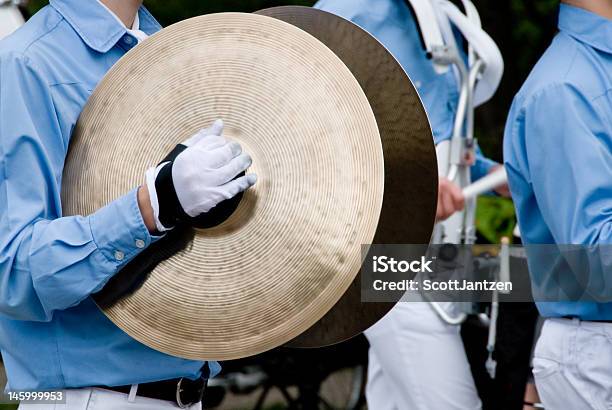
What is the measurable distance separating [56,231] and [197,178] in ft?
0.87

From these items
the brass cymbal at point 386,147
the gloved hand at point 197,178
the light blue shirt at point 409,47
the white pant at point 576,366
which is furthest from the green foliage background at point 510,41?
the gloved hand at point 197,178

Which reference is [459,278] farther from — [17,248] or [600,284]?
[17,248]

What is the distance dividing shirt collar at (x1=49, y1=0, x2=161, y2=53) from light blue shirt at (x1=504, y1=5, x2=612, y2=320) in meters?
1.03

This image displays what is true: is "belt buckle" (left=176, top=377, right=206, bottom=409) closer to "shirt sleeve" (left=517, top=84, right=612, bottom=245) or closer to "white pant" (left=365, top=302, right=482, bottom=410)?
"shirt sleeve" (left=517, top=84, right=612, bottom=245)

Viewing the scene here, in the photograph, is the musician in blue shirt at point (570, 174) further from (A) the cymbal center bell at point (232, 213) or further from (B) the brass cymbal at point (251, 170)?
(A) the cymbal center bell at point (232, 213)

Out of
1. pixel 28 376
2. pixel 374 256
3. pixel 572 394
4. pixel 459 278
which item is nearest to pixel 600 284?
pixel 572 394

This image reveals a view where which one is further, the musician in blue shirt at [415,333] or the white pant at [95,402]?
the musician in blue shirt at [415,333]

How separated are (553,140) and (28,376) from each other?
1280 millimetres

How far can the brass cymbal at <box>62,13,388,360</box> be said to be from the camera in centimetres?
163

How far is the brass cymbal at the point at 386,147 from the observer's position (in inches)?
77.0

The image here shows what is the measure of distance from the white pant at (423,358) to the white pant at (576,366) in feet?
2.44

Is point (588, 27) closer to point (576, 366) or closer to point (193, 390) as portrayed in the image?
point (576, 366)

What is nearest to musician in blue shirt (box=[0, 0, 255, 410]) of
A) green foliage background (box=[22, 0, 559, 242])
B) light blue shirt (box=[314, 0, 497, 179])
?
light blue shirt (box=[314, 0, 497, 179])

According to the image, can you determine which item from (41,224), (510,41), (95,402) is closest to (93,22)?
(41,224)
